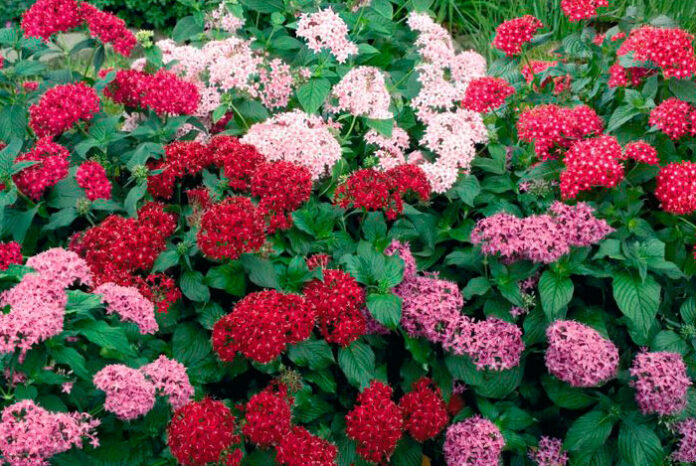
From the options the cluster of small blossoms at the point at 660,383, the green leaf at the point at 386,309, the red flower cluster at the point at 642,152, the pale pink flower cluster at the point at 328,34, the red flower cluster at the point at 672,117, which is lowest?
the cluster of small blossoms at the point at 660,383

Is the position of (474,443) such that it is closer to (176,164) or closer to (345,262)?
(345,262)

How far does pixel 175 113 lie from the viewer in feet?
11.5

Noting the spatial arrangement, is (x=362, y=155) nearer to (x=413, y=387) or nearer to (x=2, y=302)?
(x=413, y=387)

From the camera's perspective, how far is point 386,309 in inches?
111

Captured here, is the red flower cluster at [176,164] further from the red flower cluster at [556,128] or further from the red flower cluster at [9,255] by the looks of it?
the red flower cluster at [556,128]

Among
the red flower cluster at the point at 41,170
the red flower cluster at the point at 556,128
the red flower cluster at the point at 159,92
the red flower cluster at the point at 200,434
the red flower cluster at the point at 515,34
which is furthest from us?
the red flower cluster at the point at 515,34

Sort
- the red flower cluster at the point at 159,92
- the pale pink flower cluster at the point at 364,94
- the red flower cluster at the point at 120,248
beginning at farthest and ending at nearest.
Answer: the pale pink flower cluster at the point at 364,94, the red flower cluster at the point at 159,92, the red flower cluster at the point at 120,248

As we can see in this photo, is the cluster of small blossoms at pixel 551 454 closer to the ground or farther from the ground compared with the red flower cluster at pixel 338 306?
closer to the ground

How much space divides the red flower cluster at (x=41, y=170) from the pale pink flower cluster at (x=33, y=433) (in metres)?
1.20

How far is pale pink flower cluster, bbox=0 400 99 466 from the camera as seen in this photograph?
2035 mm

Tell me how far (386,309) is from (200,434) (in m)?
0.88

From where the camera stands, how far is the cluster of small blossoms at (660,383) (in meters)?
2.83

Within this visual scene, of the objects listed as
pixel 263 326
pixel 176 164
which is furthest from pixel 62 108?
pixel 263 326

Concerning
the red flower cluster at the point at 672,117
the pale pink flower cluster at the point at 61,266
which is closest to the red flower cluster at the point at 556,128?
the red flower cluster at the point at 672,117
